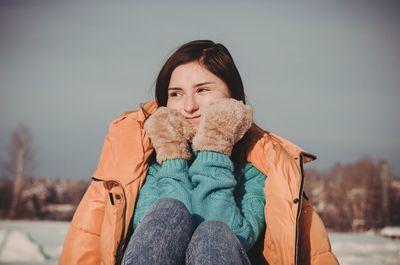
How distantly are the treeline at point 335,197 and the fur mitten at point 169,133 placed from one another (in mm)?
16300

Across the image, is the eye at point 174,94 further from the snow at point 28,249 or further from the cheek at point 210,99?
the snow at point 28,249

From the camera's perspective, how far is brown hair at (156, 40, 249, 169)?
2598 millimetres

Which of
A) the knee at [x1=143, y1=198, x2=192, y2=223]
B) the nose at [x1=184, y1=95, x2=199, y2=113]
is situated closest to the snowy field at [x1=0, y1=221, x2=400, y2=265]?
the nose at [x1=184, y1=95, x2=199, y2=113]

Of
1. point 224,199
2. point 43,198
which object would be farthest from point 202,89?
point 43,198

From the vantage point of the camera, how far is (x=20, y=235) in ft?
24.2

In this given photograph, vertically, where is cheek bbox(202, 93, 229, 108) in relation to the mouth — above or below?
above

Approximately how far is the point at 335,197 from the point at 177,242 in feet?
76.8

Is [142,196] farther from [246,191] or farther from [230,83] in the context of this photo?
[230,83]

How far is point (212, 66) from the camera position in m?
2.58

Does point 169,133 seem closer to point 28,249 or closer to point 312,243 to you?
point 312,243

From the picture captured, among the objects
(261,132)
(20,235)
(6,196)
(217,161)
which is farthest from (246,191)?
(6,196)

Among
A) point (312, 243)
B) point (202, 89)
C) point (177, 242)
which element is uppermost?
point (202, 89)

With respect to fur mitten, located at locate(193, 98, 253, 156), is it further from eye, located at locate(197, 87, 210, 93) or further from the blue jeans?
the blue jeans

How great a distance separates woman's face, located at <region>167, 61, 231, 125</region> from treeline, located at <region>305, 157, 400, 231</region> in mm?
18543
